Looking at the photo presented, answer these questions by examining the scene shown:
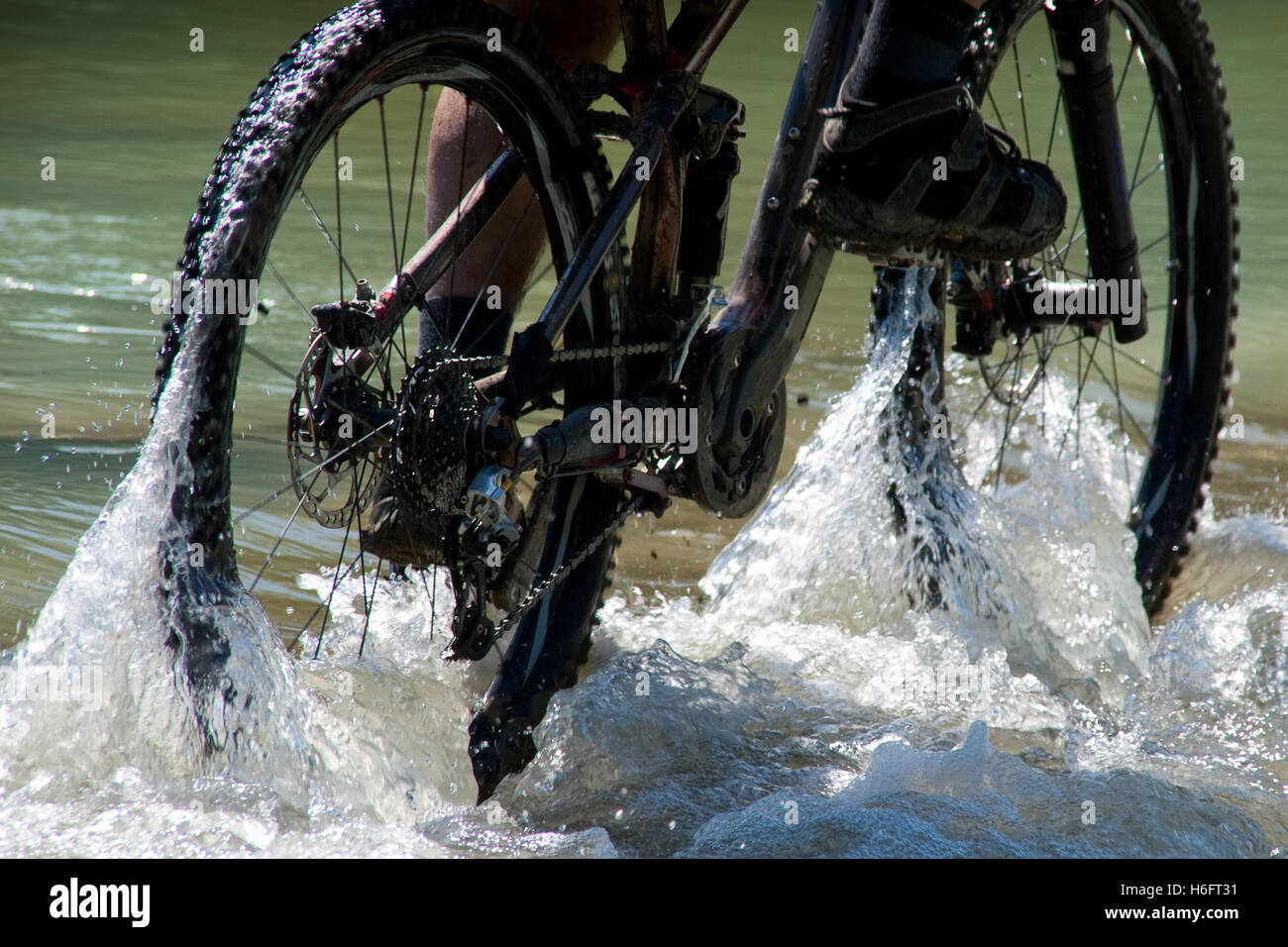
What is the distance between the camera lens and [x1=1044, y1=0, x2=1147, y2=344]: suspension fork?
2.54 metres

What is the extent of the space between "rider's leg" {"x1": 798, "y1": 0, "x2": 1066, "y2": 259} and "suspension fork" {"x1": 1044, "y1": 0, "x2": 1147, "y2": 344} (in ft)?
1.75

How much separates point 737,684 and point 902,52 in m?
0.98

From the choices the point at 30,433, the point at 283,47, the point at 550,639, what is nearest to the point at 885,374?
the point at 550,639

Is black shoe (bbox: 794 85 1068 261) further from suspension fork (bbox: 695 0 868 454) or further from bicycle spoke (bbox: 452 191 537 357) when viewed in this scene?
bicycle spoke (bbox: 452 191 537 357)

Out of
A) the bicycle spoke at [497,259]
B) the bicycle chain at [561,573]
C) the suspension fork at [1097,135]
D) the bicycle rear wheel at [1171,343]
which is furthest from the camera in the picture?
the bicycle rear wheel at [1171,343]

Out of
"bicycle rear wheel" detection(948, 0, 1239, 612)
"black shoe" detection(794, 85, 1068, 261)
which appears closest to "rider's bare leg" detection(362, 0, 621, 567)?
"black shoe" detection(794, 85, 1068, 261)

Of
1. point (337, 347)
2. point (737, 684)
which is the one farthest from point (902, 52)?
point (737, 684)

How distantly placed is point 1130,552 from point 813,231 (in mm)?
1159

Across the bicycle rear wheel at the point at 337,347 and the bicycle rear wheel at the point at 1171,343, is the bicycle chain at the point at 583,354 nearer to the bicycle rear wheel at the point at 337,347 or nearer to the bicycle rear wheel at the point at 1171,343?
the bicycle rear wheel at the point at 337,347

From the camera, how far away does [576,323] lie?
2.08 metres

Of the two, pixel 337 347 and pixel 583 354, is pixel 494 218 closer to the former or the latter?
pixel 583 354

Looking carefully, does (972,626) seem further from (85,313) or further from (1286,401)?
(85,313)

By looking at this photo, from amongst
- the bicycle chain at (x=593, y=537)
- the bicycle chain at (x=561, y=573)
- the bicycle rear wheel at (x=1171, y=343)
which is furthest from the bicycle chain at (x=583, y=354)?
the bicycle rear wheel at (x=1171, y=343)

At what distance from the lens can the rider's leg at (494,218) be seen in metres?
2.21
